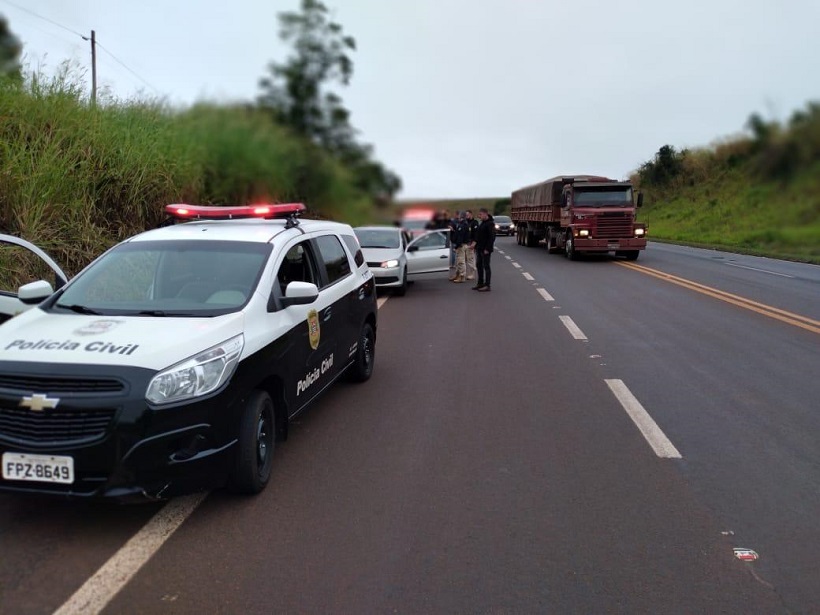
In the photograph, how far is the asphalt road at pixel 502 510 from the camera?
3500mm

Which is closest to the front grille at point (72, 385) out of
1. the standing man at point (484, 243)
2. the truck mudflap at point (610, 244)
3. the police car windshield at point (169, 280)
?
the police car windshield at point (169, 280)

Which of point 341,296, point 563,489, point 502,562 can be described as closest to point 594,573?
point 502,562

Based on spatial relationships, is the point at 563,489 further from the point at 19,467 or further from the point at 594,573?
the point at 19,467

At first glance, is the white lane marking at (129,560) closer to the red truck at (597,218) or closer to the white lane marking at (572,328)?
the white lane marking at (572,328)

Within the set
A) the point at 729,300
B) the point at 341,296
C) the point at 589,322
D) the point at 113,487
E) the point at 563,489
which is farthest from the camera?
the point at 729,300

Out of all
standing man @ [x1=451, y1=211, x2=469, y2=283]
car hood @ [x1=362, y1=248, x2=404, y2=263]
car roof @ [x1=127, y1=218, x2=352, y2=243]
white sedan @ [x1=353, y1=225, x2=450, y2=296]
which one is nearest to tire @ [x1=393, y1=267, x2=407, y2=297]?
white sedan @ [x1=353, y1=225, x2=450, y2=296]

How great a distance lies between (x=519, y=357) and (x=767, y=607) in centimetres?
579

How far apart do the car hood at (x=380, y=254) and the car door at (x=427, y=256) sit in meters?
1.25

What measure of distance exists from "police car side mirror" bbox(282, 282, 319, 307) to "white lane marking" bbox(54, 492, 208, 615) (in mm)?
1476

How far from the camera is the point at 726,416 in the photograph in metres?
6.44

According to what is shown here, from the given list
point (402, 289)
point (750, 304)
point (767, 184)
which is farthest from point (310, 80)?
point (767, 184)

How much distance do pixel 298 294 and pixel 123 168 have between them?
9.59m

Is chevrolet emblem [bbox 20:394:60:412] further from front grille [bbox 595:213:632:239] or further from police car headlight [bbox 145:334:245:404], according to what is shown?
front grille [bbox 595:213:632:239]

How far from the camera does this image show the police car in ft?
13.0
